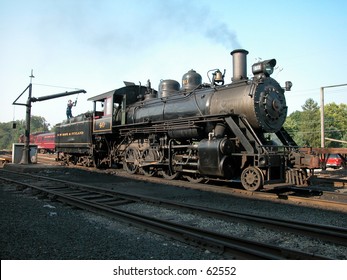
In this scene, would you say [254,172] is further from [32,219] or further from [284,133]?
[32,219]

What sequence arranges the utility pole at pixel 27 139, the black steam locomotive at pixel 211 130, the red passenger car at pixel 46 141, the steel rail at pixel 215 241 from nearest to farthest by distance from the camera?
the steel rail at pixel 215 241, the black steam locomotive at pixel 211 130, the utility pole at pixel 27 139, the red passenger car at pixel 46 141

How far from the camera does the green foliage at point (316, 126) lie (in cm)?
6064

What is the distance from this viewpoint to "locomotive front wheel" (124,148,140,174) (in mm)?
12586

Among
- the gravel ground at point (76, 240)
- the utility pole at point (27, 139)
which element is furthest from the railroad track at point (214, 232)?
the utility pole at point (27, 139)

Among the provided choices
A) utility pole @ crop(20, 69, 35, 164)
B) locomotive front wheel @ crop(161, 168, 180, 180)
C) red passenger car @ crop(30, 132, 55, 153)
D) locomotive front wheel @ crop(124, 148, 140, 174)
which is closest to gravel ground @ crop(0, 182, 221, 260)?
locomotive front wheel @ crop(161, 168, 180, 180)

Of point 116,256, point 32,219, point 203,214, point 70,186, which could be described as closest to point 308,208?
point 203,214

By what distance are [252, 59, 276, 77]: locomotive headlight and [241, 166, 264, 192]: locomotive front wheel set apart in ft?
10.1

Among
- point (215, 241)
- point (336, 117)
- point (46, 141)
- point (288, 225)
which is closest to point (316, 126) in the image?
point (336, 117)

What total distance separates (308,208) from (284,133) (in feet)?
13.7

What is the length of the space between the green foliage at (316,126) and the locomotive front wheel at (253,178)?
55.0m

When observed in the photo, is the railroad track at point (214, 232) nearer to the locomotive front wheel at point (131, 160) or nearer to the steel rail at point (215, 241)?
the steel rail at point (215, 241)

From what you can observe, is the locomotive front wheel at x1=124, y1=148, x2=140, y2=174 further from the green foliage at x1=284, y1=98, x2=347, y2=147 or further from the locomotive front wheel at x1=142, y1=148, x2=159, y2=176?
the green foliage at x1=284, y1=98, x2=347, y2=147

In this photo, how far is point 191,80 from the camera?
38.4 ft

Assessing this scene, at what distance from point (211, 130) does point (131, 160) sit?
14.3 ft
